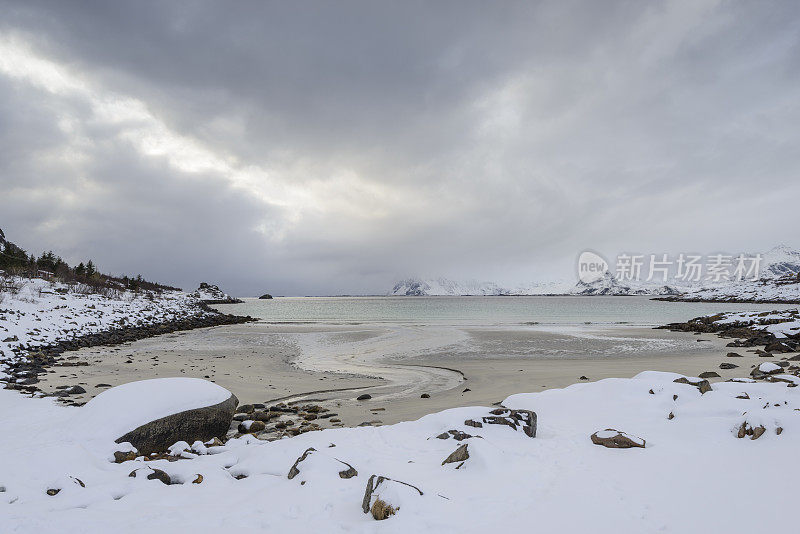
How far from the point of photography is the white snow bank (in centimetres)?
726

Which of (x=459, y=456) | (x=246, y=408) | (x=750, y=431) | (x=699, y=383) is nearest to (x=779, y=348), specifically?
(x=699, y=383)

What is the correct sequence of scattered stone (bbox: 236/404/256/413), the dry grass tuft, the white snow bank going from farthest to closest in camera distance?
1. scattered stone (bbox: 236/404/256/413)
2. the white snow bank
3. the dry grass tuft

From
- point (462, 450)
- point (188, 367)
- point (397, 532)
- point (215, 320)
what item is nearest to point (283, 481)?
point (397, 532)

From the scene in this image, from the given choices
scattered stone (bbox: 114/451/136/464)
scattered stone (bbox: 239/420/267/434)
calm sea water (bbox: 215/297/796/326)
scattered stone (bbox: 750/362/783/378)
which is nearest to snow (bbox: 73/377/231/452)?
scattered stone (bbox: 114/451/136/464)

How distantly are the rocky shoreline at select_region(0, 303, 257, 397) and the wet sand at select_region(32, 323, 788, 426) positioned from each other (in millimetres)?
654

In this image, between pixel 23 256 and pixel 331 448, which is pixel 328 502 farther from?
pixel 23 256

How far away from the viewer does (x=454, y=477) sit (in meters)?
5.47

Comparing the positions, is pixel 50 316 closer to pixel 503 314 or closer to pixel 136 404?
pixel 136 404

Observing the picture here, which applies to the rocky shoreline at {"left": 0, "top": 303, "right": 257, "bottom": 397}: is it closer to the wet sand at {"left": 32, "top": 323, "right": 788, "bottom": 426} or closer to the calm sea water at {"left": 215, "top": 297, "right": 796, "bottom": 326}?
the wet sand at {"left": 32, "top": 323, "right": 788, "bottom": 426}

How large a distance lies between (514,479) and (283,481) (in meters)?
3.26

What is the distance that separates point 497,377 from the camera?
1516cm

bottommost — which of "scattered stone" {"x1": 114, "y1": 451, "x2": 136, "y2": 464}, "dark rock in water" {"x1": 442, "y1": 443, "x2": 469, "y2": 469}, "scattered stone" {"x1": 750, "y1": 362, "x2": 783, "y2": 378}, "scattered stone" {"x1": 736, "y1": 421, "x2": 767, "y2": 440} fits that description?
"scattered stone" {"x1": 114, "y1": 451, "x2": 136, "y2": 464}

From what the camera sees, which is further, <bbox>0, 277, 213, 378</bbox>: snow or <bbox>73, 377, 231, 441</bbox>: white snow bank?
<bbox>0, 277, 213, 378</bbox>: snow

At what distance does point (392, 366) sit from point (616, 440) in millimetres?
12883
